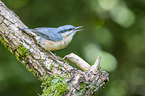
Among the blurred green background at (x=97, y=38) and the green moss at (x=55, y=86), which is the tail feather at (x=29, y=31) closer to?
the green moss at (x=55, y=86)

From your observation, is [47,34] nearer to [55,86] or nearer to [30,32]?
[30,32]

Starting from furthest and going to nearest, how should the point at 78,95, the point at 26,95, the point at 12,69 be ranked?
the point at 26,95 → the point at 12,69 → the point at 78,95

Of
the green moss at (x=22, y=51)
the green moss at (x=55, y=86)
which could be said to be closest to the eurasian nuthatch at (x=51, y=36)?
the green moss at (x=22, y=51)

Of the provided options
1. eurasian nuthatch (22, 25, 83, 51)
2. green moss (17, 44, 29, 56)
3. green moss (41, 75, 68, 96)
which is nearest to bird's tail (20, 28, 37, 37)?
eurasian nuthatch (22, 25, 83, 51)

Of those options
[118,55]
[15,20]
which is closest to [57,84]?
[15,20]

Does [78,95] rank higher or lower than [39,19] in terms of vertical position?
lower

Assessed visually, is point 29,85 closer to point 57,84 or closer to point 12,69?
point 12,69

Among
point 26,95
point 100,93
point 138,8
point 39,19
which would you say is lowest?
point 26,95

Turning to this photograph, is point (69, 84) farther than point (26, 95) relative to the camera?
No

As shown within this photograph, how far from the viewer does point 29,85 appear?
421 centimetres

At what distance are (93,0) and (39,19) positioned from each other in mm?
1231

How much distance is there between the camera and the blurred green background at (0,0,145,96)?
13.8 feet

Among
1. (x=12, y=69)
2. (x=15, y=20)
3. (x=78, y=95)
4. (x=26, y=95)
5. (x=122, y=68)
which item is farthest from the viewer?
(x=122, y=68)

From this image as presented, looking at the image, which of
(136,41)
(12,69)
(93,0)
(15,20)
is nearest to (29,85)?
(12,69)
